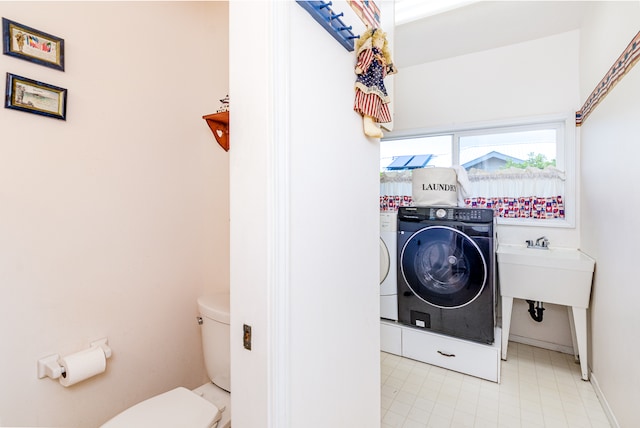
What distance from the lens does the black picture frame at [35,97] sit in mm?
1147

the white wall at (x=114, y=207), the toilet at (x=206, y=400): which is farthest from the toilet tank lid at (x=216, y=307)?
the white wall at (x=114, y=207)

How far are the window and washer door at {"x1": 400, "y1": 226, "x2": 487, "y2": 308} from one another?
54 centimetres

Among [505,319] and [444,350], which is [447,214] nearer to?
[505,319]

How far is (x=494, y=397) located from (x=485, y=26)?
9.03 ft

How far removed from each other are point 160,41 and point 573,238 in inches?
130

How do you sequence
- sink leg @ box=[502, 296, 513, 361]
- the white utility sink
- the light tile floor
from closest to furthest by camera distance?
the light tile floor, the white utility sink, sink leg @ box=[502, 296, 513, 361]

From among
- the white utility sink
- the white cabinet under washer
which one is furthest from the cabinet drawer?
the white utility sink

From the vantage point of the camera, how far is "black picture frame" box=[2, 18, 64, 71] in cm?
114

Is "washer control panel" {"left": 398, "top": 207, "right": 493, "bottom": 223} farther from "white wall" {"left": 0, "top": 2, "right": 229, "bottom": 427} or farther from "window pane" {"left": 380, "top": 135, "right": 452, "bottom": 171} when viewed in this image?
"white wall" {"left": 0, "top": 2, "right": 229, "bottom": 427}

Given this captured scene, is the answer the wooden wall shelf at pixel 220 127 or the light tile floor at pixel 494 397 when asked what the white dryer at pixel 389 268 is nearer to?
the light tile floor at pixel 494 397

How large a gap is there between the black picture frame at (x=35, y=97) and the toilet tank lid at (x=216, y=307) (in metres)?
1.06

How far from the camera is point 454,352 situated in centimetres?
228

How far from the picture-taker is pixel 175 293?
1737 mm

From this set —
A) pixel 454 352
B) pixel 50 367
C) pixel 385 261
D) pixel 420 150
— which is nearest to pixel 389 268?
pixel 385 261
